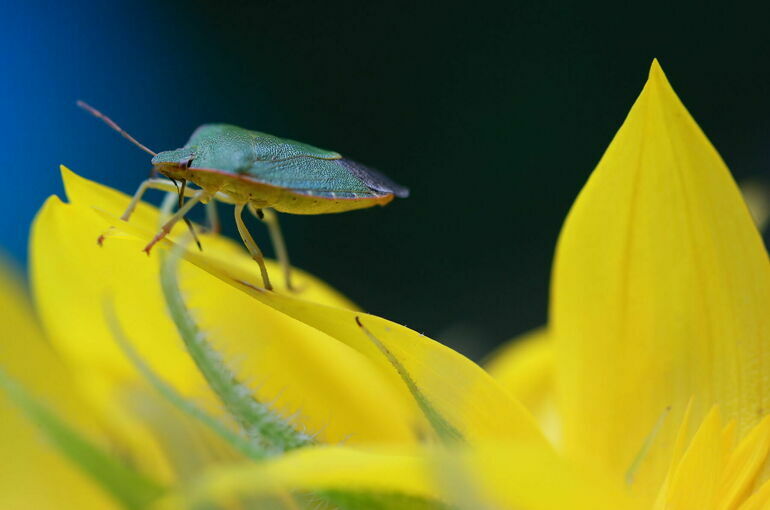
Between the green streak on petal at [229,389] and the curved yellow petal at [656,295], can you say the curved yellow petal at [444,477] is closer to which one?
the green streak on petal at [229,389]

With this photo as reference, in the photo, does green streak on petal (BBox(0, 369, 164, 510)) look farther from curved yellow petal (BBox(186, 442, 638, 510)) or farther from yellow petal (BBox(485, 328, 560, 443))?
yellow petal (BBox(485, 328, 560, 443))

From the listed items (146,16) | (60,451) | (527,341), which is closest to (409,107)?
(146,16)

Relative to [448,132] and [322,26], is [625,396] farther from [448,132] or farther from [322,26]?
Result: [322,26]

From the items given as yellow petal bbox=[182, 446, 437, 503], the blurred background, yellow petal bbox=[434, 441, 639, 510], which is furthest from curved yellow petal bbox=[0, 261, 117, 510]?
the blurred background

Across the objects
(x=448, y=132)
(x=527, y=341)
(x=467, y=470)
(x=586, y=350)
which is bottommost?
(x=467, y=470)

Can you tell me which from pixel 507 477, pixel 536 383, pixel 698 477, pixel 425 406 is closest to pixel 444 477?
pixel 507 477

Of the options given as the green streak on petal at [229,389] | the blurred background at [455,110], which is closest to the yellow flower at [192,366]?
the green streak on petal at [229,389]
